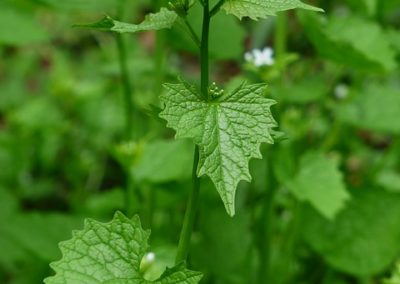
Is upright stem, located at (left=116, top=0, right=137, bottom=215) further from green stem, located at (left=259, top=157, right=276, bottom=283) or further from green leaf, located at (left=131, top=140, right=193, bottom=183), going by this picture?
green stem, located at (left=259, top=157, right=276, bottom=283)

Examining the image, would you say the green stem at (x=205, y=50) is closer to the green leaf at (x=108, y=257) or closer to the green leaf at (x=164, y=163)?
the green leaf at (x=108, y=257)

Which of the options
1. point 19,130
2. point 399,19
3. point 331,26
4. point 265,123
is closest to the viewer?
point 265,123

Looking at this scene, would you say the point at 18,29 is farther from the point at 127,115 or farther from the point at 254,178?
the point at 254,178

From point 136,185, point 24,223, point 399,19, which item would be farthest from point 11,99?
point 399,19

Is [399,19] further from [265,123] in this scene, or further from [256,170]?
[265,123]

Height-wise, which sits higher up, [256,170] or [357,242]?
[256,170]

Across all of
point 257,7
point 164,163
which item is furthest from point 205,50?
point 164,163

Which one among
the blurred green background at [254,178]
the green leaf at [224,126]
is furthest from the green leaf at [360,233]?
the green leaf at [224,126]
